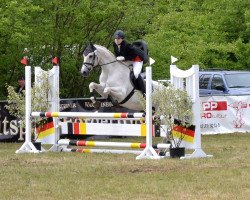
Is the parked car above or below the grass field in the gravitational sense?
above

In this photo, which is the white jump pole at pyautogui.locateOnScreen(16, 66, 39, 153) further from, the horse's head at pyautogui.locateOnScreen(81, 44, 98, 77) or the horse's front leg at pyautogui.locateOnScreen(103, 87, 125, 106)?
the horse's front leg at pyautogui.locateOnScreen(103, 87, 125, 106)

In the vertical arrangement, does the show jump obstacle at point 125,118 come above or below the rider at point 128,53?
below

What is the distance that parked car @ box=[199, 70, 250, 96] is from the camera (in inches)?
1096

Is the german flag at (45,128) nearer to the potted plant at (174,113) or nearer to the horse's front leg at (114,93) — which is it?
the horse's front leg at (114,93)

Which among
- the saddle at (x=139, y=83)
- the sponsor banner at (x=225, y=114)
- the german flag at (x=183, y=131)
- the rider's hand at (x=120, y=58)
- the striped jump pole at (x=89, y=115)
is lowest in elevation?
the sponsor banner at (x=225, y=114)

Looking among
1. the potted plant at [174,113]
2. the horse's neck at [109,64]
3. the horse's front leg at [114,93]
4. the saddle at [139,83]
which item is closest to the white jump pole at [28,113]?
the horse's neck at [109,64]

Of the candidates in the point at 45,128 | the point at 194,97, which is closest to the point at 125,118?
the point at 194,97

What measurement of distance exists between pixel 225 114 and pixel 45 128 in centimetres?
867

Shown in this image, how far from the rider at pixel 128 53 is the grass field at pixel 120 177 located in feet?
6.56

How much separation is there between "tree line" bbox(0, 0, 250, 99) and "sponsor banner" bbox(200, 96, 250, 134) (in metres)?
2.61

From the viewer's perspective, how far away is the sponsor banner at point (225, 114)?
25.5m

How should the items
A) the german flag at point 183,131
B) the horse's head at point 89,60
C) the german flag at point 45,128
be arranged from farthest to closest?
the german flag at point 45,128 < the horse's head at point 89,60 < the german flag at point 183,131

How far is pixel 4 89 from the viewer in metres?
26.5

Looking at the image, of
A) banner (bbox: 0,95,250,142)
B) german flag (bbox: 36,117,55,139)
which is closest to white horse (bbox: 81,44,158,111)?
german flag (bbox: 36,117,55,139)
